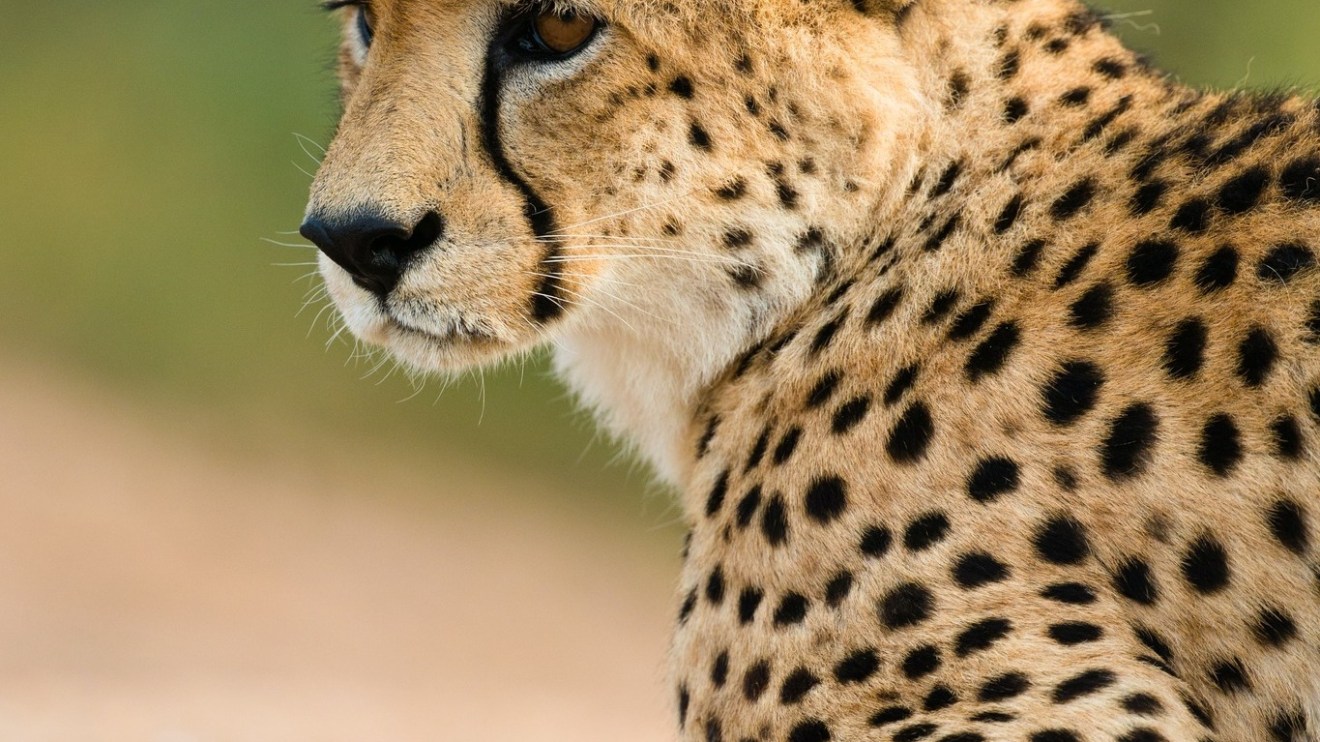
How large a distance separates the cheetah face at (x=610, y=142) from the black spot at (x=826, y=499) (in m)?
0.34

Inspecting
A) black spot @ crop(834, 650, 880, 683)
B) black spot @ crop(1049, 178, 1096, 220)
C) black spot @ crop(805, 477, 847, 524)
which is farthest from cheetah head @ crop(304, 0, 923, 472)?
black spot @ crop(834, 650, 880, 683)

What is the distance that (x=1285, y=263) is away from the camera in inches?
72.0

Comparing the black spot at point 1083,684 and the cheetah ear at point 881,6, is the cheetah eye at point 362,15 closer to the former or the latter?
the cheetah ear at point 881,6

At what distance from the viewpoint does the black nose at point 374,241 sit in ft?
6.61

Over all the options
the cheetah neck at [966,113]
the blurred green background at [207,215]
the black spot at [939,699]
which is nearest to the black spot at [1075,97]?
the cheetah neck at [966,113]

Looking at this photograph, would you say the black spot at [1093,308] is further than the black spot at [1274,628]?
Yes

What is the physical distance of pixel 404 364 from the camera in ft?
7.48

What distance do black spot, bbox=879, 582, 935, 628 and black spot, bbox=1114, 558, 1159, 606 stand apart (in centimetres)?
22

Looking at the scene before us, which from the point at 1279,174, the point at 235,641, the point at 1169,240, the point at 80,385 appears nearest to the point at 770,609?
the point at 1169,240

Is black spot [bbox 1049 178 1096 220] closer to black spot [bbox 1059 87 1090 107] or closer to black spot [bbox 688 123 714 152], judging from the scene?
black spot [bbox 1059 87 1090 107]

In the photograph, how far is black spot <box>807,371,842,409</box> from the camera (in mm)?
2059

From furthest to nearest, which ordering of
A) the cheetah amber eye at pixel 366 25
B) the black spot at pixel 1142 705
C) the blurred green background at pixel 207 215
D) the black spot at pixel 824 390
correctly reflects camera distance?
the blurred green background at pixel 207 215 → the cheetah amber eye at pixel 366 25 → the black spot at pixel 824 390 → the black spot at pixel 1142 705

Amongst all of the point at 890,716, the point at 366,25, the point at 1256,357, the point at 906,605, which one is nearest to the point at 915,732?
the point at 890,716

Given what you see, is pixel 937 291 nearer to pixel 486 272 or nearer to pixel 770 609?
pixel 770 609
